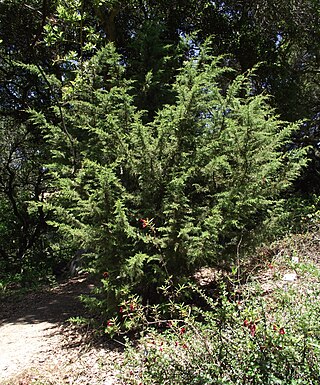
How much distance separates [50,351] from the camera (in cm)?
374

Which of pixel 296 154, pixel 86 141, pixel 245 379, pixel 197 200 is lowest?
pixel 245 379

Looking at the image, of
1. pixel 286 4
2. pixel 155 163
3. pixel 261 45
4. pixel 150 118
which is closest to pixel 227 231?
pixel 155 163

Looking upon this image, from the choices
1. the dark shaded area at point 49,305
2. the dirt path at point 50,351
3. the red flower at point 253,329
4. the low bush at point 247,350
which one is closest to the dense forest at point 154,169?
the red flower at point 253,329

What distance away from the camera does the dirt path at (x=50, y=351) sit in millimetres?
3145

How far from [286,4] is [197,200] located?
5529 millimetres

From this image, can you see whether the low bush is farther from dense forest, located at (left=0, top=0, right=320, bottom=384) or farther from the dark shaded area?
the dark shaded area

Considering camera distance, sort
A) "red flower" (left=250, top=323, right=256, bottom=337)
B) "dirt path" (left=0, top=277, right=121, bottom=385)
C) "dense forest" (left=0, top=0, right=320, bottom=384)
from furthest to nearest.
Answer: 1. "dense forest" (left=0, top=0, right=320, bottom=384)
2. "dirt path" (left=0, top=277, right=121, bottom=385)
3. "red flower" (left=250, top=323, right=256, bottom=337)

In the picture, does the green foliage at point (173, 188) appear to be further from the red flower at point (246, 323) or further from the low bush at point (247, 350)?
the red flower at point (246, 323)

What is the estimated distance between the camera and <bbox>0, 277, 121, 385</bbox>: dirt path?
3145 mm

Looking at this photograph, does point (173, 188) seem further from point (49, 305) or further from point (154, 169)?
point (49, 305)

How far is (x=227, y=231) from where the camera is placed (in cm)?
366

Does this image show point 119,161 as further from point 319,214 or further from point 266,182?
point 319,214

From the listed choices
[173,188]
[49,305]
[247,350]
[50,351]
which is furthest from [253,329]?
[49,305]

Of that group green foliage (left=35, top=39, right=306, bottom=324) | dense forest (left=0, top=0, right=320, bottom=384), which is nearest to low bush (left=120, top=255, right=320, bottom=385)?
dense forest (left=0, top=0, right=320, bottom=384)
